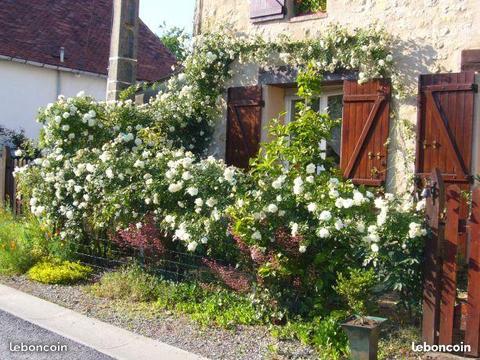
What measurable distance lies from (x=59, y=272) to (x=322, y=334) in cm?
379

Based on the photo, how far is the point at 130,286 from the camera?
21.7 ft

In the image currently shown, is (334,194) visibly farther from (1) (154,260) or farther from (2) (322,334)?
(1) (154,260)

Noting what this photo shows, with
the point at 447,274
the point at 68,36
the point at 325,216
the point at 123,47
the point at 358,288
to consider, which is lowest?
the point at 358,288

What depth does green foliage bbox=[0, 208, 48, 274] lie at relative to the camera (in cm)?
788

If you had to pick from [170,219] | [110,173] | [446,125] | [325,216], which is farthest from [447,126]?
[110,173]

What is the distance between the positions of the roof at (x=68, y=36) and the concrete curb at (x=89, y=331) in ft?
33.4

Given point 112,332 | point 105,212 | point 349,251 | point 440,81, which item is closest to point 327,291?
point 349,251

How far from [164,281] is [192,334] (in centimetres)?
133

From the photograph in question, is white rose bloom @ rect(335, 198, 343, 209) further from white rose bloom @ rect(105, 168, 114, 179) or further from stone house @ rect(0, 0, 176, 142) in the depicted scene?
stone house @ rect(0, 0, 176, 142)

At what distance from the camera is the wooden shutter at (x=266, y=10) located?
8.98 meters

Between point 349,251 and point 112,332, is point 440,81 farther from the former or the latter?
point 112,332

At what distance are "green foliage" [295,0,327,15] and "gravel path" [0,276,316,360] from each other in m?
5.14

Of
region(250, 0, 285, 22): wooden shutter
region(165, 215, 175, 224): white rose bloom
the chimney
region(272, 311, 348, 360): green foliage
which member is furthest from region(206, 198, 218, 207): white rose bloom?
the chimney

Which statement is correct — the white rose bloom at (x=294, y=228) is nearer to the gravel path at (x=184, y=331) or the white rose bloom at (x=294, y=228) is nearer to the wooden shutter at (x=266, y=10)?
the gravel path at (x=184, y=331)
